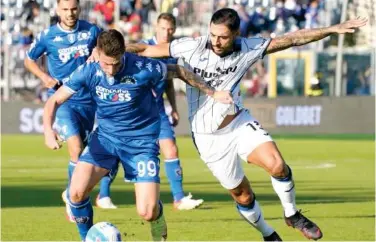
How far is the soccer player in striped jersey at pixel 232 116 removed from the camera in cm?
1086

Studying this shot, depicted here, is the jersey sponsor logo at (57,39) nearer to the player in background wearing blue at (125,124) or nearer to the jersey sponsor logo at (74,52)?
the jersey sponsor logo at (74,52)

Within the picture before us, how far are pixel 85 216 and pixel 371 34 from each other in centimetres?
2319

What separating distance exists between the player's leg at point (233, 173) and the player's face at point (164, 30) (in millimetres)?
3520

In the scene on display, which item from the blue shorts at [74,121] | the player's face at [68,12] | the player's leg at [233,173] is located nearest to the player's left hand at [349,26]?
the player's leg at [233,173]

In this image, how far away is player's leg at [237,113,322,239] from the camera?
10680mm

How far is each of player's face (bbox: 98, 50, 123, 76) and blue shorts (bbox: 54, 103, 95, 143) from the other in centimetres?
352

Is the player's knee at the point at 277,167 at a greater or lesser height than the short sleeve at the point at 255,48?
lesser

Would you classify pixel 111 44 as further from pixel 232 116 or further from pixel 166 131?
pixel 166 131

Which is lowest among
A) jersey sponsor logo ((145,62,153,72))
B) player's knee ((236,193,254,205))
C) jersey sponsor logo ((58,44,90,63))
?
player's knee ((236,193,254,205))

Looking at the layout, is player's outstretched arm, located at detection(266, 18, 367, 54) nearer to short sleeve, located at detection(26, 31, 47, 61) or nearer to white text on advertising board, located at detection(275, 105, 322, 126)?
short sleeve, located at detection(26, 31, 47, 61)

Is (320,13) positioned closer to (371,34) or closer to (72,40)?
(371,34)

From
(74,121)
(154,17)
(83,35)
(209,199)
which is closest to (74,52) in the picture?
(83,35)

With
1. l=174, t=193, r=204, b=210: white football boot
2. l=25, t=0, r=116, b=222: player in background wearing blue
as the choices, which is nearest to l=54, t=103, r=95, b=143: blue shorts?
l=25, t=0, r=116, b=222: player in background wearing blue

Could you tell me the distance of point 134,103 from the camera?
33.8ft
